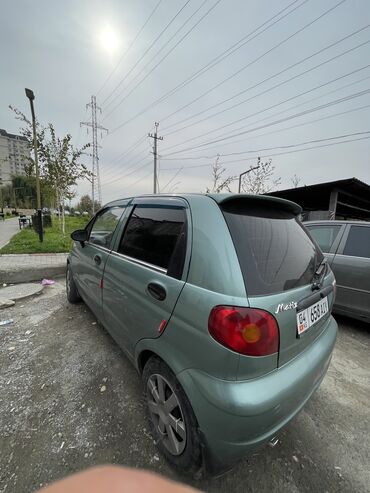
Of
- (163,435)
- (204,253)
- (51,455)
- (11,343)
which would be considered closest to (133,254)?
(204,253)

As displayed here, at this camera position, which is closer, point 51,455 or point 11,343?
point 51,455

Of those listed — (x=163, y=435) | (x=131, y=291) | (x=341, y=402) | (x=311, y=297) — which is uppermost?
(x=311, y=297)

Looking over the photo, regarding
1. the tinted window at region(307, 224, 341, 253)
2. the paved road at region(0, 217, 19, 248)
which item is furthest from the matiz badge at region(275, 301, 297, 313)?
the paved road at region(0, 217, 19, 248)

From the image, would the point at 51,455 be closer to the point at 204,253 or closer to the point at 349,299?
the point at 204,253

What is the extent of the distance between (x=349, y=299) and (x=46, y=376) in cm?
387

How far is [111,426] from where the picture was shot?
178 cm

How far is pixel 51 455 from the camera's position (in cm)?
155

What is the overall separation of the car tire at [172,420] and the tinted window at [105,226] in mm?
1380

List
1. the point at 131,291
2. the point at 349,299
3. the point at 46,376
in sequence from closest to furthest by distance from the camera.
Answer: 1. the point at 131,291
2. the point at 46,376
3. the point at 349,299

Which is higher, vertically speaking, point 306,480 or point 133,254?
point 133,254

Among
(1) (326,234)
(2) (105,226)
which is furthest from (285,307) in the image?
(1) (326,234)

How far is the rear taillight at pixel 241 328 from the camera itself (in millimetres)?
1150

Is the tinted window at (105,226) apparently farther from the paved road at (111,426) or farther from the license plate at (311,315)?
the license plate at (311,315)

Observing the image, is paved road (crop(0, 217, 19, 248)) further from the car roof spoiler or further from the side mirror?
the car roof spoiler
